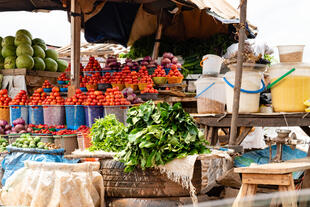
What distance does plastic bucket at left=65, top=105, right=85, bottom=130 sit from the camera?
20.9 ft

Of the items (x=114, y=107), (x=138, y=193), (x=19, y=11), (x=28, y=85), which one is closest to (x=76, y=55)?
(x=114, y=107)

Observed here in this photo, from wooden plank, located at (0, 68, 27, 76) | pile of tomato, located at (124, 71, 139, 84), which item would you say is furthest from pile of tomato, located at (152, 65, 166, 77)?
wooden plank, located at (0, 68, 27, 76)

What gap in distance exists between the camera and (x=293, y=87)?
3988 millimetres

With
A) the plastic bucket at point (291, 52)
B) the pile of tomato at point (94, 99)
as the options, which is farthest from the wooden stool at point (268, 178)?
the pile of tomato at point (94, 99)

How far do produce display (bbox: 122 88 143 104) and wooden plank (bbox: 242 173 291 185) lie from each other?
12.0 ft

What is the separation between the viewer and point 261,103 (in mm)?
4496

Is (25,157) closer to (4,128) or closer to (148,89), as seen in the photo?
(4,128)

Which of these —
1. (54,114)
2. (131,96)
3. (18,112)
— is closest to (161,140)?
(131,96)

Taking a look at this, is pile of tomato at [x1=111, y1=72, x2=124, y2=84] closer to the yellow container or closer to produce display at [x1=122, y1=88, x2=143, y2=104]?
produce display at [x1=122, y1=88, x2=143, y2=104]

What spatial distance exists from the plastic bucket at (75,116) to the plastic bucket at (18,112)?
1.05 metres

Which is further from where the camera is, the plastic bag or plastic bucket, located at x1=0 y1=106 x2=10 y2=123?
plastic bucket, located at x1=0 y1=106 x2=10 y2=123

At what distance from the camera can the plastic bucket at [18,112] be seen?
6.98 m

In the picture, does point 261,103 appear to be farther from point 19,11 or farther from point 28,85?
point 19,11

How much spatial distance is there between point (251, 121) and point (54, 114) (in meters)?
3.79
